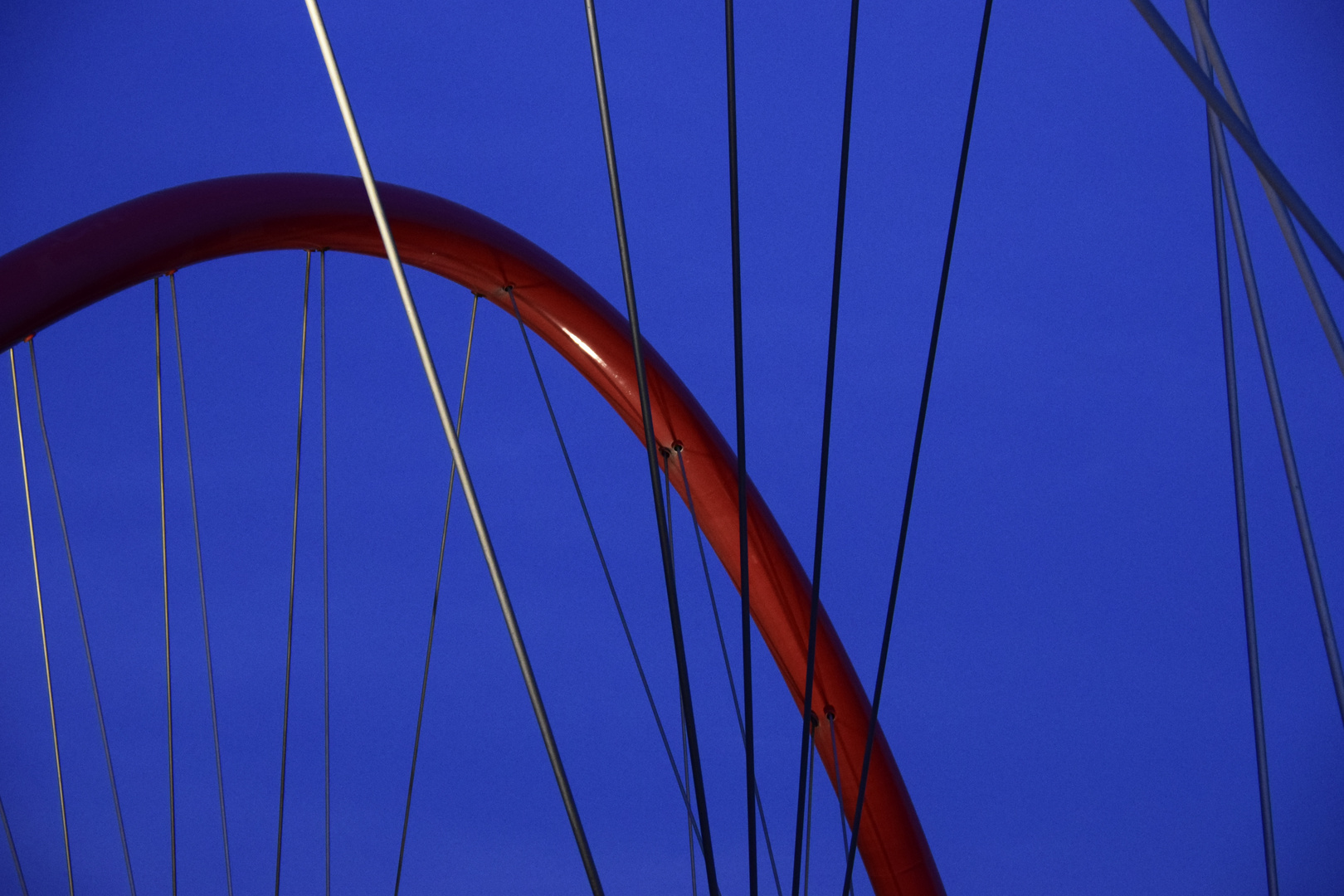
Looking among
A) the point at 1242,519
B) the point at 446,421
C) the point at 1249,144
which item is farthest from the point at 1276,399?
the point at 446,421

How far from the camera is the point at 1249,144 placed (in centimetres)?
311

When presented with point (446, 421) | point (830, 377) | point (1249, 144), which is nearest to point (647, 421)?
point (446, 421)

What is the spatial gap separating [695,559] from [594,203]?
11.9 meters

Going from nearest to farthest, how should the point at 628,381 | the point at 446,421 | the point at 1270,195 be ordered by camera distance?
the point at 446,421 → the point at 1270,195 → the point at 628,381

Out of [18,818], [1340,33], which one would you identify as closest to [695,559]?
[18,818]

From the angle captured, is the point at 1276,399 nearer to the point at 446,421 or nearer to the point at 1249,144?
the point at 1249,144

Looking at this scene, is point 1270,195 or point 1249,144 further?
point 1270,195

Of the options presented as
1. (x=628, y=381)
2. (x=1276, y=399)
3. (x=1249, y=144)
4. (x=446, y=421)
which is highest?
(x=628, y=381)

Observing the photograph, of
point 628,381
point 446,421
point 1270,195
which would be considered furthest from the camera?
point 628,381

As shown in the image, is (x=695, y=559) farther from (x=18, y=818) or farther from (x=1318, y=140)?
(x=1318, y=140)

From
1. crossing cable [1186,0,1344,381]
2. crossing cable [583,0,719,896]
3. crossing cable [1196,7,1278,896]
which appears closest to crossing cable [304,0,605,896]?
crossing cable [583,0,719,896]

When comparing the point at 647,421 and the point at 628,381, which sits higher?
the point at 628,381

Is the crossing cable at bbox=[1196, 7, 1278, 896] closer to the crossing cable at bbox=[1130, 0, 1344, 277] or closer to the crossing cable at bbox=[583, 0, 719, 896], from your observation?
the crossing cable at bbox=[1130, 0, 1344, 277]

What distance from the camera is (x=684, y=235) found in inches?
1558
